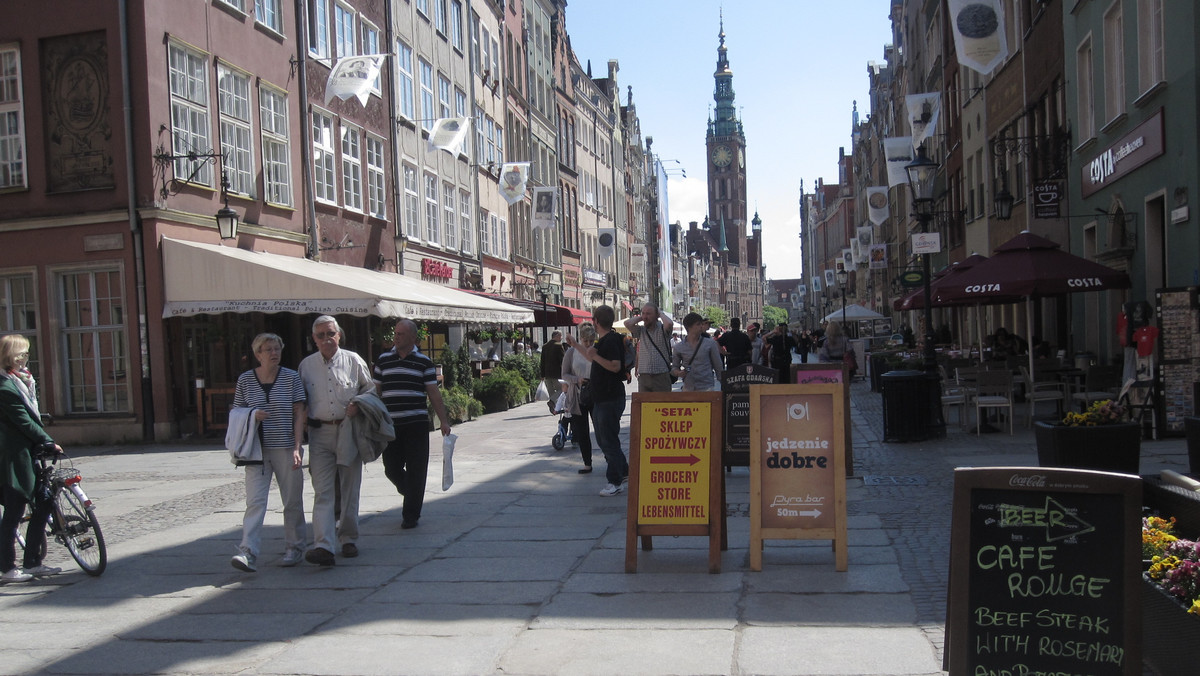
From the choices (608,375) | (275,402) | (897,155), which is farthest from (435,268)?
(275,402)

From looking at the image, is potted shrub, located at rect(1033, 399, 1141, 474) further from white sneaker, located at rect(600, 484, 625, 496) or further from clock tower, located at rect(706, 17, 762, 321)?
clock tower, located at rect(706, 17, 762, 321)

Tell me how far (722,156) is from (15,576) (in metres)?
165

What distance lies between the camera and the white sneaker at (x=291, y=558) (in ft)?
25.3

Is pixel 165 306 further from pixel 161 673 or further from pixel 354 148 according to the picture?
pixel 161 673

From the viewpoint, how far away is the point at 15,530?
751 centimetres

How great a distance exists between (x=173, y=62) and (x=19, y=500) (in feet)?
40.4

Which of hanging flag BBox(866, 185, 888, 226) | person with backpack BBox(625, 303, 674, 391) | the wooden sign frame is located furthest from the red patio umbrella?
hanging flag BBox(866, 185, 888, 226)

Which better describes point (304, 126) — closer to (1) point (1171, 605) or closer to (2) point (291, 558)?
A: (2) point (291, 558)

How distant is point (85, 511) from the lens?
742cm

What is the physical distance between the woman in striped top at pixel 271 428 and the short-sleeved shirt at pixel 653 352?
→ 4.80 m

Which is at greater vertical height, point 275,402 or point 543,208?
point 543,208

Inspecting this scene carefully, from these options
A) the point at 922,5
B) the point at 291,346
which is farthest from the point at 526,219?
the point at 291,346

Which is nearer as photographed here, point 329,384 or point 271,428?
point 271,428

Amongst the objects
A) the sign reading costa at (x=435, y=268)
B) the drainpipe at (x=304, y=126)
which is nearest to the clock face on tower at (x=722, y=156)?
the sign reading costa at (x=435, y=268)
